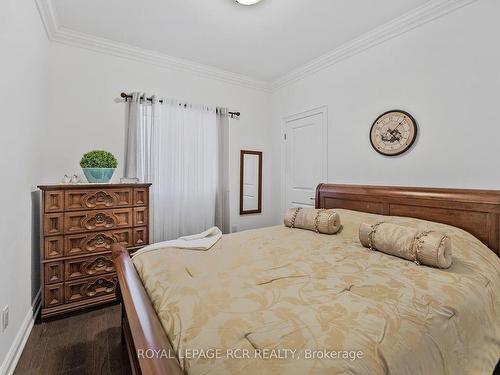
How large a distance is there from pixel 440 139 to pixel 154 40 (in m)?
3.15

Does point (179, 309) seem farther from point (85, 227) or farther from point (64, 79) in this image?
point (64, 79)

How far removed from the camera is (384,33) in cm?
266

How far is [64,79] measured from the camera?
276 cm

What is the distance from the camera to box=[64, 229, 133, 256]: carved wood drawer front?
2336mm

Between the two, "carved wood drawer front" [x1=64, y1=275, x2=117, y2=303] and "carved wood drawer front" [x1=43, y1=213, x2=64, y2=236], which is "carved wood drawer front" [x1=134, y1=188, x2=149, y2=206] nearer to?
"carved wood drawer front" [x1=43, y1=213, x2=64, y2=236]

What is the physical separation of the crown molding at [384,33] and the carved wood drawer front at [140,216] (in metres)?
2.81

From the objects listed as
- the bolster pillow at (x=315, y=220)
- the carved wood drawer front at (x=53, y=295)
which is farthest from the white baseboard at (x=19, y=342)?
the bolster pillow at (x=315, y=220)

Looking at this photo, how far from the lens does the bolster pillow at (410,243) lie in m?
1.55

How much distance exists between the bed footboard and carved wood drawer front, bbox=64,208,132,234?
1185 mm

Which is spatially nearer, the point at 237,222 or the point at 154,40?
the point at 154,40

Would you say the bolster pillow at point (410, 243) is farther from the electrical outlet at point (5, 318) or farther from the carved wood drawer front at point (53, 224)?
the carved wood drawer front at point (53, 224)

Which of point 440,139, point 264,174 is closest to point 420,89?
point 440,139

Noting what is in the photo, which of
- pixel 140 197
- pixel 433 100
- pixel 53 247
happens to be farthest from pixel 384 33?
pixel 53 247

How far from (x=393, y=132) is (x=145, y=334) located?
275cm
